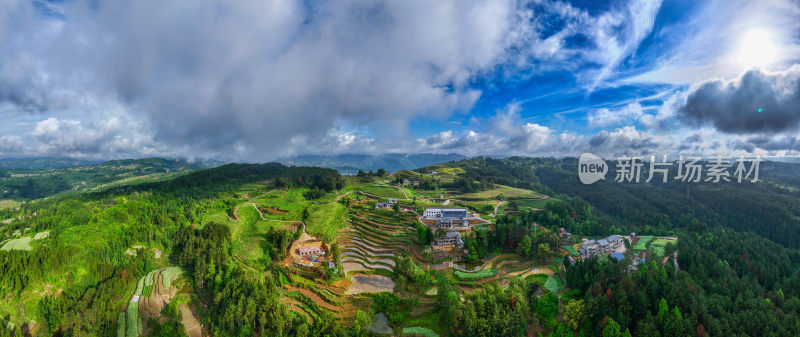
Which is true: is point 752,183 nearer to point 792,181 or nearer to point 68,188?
point 792,181

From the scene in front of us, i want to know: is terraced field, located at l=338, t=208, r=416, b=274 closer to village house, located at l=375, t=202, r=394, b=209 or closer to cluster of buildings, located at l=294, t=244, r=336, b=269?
cluster of buildings, located at l=294, t=244, r=336, b=269

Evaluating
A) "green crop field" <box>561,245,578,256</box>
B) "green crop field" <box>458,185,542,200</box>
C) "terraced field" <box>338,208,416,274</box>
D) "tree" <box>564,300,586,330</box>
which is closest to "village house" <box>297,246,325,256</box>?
"terraced field" <box>338,208,416,274</box>

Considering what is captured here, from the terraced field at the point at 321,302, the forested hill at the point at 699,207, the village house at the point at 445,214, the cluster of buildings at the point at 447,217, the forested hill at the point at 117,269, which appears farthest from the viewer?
the forested hill at the point at 699,207

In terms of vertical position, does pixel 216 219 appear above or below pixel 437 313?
above

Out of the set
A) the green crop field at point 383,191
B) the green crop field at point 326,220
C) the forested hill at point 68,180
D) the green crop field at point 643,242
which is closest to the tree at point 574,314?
the green crop field at point 643,242

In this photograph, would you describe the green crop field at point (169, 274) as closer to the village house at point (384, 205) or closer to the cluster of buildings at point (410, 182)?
the village house at point (384, 205)

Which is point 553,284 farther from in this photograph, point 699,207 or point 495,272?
point 699,207

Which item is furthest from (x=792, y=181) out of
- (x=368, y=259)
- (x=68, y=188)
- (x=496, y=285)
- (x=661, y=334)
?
(x=68, y=188)
